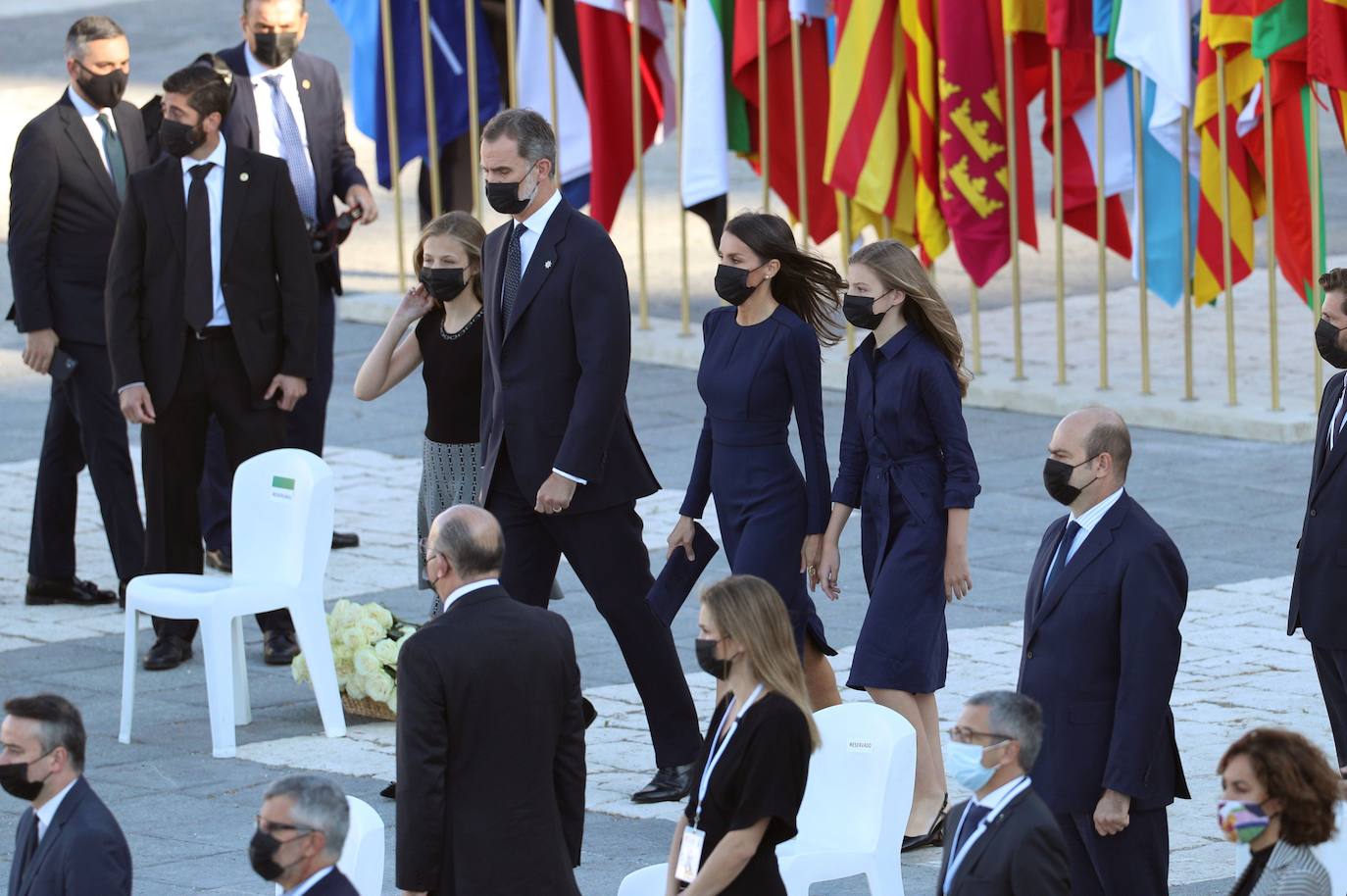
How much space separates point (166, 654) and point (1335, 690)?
4.72 metres

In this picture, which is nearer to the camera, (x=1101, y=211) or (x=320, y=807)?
(x=320, y=807)

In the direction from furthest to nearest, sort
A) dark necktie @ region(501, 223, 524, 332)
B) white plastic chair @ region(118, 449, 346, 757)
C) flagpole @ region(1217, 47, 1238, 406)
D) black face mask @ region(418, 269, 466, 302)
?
1. flagpole @ region(1217, 47, 1238, 406)
2. white plastic chair @ region(118, 449, 346, 757)
3. black face mask @ region(418, 269, 466, 302)
4. dark necktie @ region(501, 223, 524, 332)

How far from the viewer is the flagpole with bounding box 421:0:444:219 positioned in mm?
16734

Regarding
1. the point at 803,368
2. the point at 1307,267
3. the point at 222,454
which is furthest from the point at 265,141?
the point at 1307,267

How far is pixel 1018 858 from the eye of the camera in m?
5.35

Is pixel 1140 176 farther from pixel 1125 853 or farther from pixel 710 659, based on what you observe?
pixel 710 659

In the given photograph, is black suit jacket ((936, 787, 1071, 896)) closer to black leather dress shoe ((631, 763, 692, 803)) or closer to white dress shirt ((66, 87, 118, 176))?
black leather dress shoe ((631, 763, 692, 803))

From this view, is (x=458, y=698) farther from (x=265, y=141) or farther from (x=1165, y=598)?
(x=265, y=141)

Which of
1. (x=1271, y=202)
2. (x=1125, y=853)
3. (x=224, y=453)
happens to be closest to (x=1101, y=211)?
(x=1271, y=202)

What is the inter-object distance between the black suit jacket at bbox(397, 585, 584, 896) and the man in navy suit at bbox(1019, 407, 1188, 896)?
126 cm

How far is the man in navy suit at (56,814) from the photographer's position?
567 centimetres

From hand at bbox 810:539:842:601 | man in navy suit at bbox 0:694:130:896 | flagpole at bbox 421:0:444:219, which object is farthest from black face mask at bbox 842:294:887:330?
flagpole at bbox 421:0:444:219

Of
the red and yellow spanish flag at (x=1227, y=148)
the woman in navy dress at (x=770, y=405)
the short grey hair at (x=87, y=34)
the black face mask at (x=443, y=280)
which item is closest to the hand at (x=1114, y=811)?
the woman in navy dress at (x=770, y=405)

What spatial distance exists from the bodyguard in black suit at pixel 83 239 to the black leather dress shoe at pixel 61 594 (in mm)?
288
